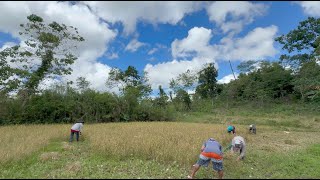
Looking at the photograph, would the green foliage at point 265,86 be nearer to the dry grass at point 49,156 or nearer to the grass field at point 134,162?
the grass field at point 134,162

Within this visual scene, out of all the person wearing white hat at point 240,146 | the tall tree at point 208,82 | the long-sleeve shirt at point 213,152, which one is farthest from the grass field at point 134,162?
the tall tree at point 208,82

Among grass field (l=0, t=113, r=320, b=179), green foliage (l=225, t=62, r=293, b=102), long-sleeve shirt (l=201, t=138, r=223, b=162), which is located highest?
green foliage (l=225, t=62, r=293, b=102)

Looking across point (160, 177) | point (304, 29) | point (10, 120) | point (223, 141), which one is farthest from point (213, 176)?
point (304, 29)

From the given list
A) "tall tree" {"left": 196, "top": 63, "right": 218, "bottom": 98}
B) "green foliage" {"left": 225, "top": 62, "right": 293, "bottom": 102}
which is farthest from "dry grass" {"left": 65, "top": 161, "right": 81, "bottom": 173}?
"tall tree" {"left": 196, "top": 63, "right": 218, "bottom": 98}

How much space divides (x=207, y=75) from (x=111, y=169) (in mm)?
56822

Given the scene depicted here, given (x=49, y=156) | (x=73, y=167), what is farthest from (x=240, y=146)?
(x=49, y=156)

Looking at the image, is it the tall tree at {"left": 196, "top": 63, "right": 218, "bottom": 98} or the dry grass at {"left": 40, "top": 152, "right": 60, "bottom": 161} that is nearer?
the dry grass at {"left": 40, "top": 152, "right": 60, "bottom": 161}

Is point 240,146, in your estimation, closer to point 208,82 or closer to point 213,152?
point 213,152

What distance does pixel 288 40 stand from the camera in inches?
1646

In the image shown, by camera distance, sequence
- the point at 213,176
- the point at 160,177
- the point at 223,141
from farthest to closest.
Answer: the point at 223,141, the point at 213,176, the point at 160,177

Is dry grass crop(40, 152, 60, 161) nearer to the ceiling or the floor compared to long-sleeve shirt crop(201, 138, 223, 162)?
nearer to the floor

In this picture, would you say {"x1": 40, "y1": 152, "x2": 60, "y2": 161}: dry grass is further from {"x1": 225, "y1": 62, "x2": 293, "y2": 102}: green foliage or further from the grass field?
{"x1": 225, "y1": 62, "x2": 293, "y2": 102}: green foliage

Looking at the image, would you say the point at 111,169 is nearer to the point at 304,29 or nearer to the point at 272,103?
the point at 304,29

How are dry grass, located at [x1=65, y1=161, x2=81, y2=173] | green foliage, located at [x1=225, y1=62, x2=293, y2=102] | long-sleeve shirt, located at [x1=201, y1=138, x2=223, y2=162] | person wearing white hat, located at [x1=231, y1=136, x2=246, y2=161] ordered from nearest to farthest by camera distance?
long-sleeve shirt, located at [x1=201, y1=138, x2=223, y2=162]
dry grass, located at [x1=65, y1=161, x2=81, y2=173]
person wearing white hat, located at [x1=231, y1=136, x2=246, y2=161]
green foliage, located at [x1=225, y1=62, x2=293, y2=102]
